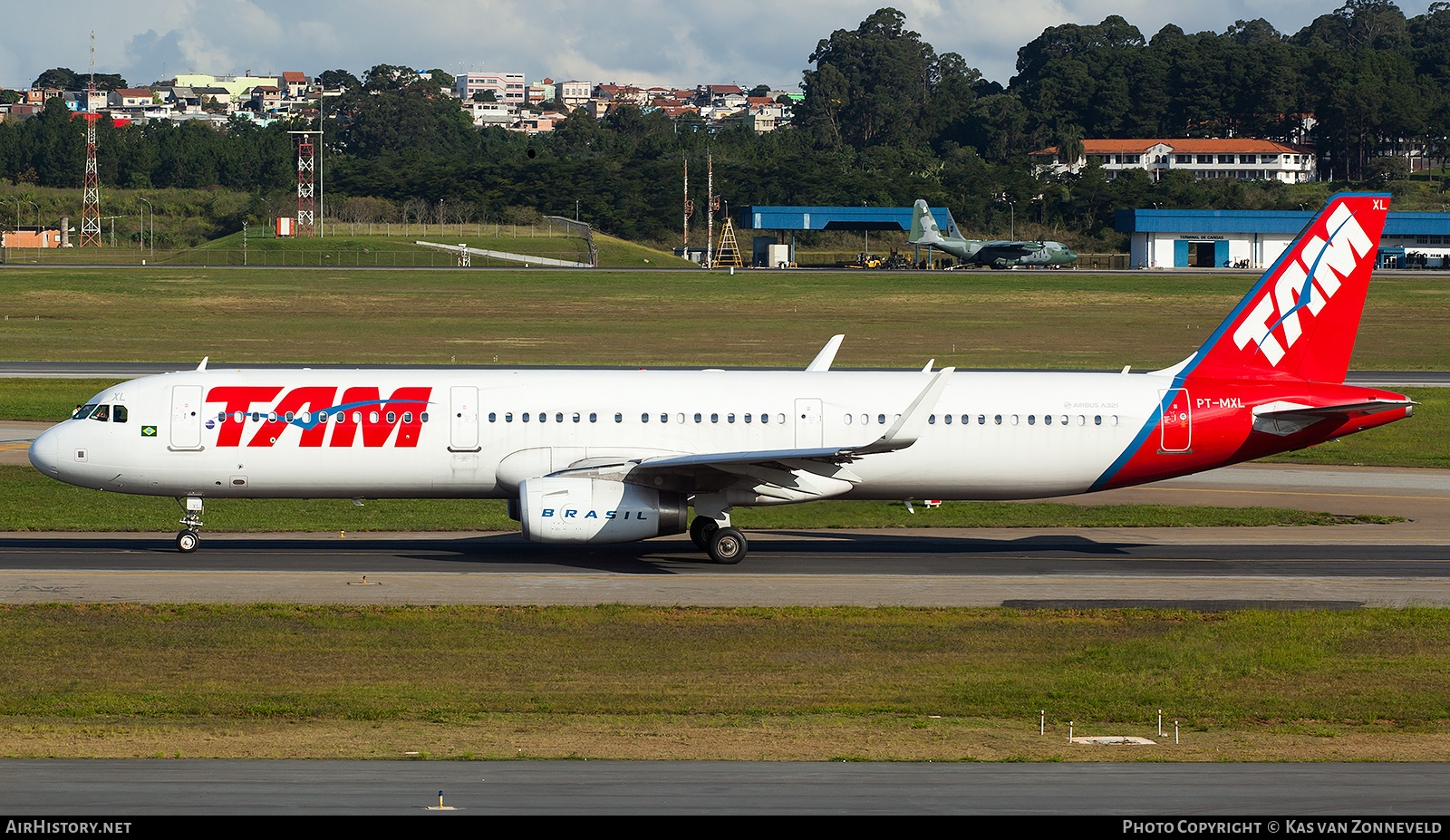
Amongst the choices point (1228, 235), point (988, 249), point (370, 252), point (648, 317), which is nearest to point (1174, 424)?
point (648, 317)

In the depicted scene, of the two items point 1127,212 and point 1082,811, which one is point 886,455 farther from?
point 1127,212

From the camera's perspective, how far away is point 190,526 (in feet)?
102

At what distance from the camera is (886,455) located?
30891mm

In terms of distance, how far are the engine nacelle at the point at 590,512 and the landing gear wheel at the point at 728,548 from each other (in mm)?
1297

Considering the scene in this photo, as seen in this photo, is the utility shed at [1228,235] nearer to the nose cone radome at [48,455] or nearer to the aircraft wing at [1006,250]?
the aircraft wing at [1006,250]

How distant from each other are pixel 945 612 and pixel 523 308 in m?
83.6

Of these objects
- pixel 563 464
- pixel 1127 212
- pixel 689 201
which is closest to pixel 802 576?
pixel 563 464

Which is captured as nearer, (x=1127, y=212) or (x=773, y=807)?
(x=773, y=807)

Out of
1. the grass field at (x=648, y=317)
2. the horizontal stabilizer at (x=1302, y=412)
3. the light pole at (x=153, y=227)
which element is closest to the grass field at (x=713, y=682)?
the horizontal stabilizer at (x=1302, y=412)

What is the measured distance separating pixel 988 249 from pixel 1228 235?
1190 inches

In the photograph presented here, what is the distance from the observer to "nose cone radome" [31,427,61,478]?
2988 cm

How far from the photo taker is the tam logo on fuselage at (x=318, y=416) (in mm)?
29953

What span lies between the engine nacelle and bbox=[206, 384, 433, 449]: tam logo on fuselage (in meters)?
3.25

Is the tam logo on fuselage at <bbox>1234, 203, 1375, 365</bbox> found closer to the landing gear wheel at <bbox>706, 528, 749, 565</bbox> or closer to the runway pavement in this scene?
the landing gear wheel at <bbox>706, 528, 749, 565</bbox>
